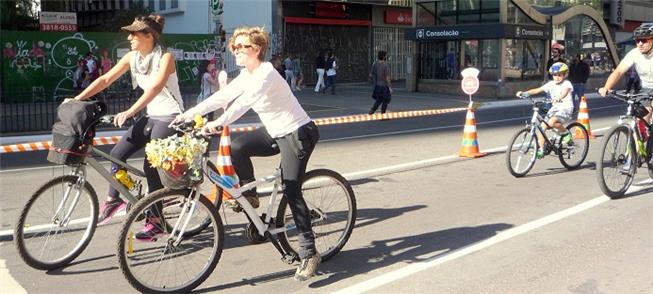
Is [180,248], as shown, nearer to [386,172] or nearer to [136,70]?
[136,70]

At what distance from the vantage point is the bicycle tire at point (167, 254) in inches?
159

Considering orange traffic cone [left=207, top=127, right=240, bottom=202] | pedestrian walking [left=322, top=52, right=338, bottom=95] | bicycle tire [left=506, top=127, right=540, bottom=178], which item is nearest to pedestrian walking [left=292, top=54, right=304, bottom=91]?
pedestrian walking [left=322, top=52, right=338, bottom=95]

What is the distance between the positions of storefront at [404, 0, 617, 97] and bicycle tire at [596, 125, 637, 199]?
62.0 ft

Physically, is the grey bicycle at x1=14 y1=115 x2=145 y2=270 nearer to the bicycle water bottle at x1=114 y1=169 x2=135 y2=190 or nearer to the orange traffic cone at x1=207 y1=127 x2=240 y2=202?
the bicycle water bottle at x1=114 y1=169 x2=135 y2=190

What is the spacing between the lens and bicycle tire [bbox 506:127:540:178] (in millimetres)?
8422

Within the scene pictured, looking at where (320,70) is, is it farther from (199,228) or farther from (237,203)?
(199,228)

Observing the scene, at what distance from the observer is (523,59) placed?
89.1ft

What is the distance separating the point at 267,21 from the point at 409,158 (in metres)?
22.4

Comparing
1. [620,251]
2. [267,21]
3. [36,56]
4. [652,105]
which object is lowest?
[620,251]

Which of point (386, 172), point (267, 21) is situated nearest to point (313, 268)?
point (386, 172)

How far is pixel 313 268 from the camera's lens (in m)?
4.55

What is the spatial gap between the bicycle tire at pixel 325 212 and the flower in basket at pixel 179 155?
810mm

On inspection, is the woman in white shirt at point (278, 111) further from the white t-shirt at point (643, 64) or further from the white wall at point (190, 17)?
the white wall at point (190, 17)

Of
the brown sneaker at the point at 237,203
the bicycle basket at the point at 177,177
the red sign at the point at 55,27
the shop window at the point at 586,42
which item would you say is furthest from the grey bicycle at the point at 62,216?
the shop window at the point at 586,42
